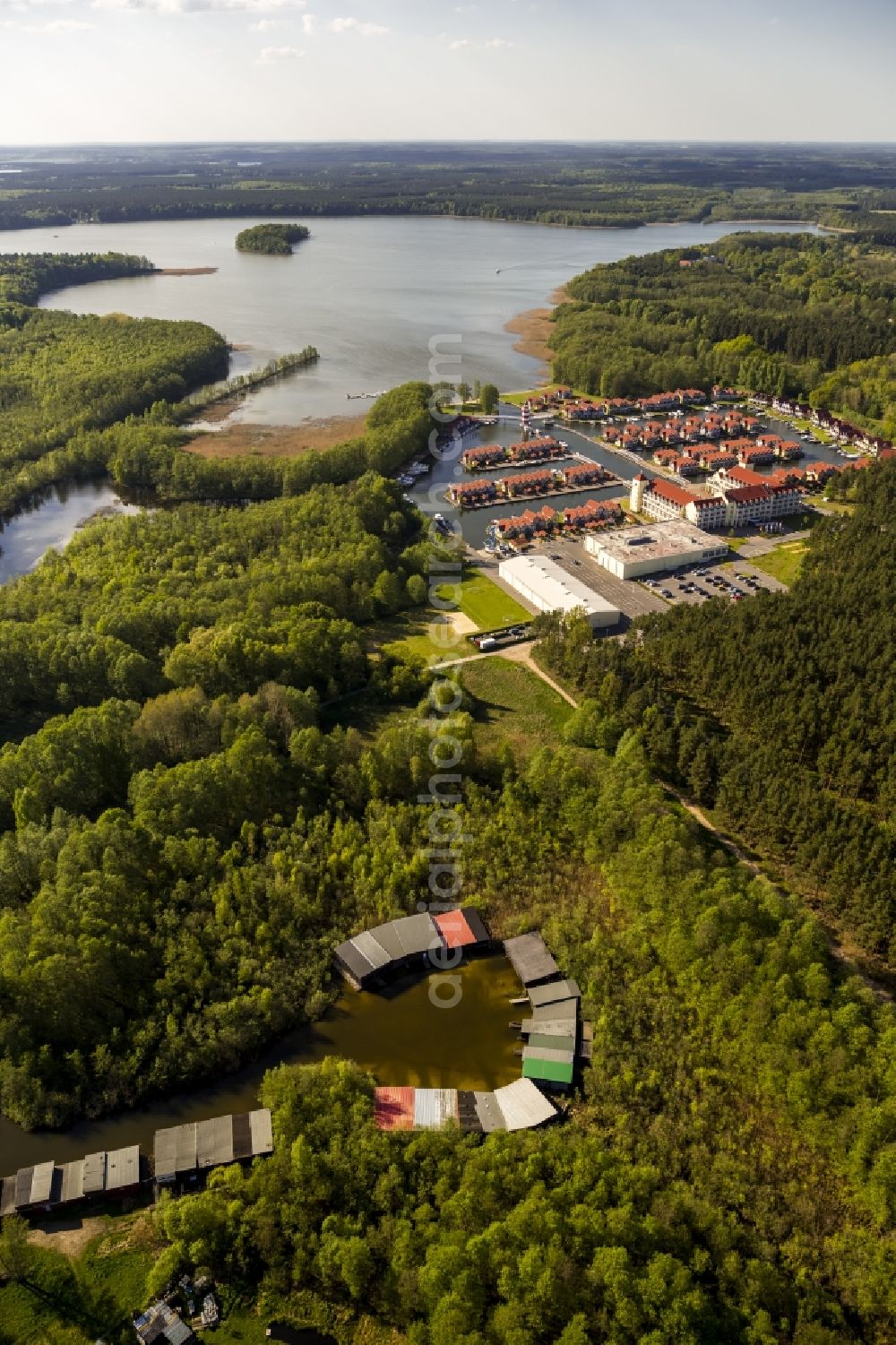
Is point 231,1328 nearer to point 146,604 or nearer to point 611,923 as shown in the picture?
point 611,923

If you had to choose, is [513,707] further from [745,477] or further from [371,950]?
[745,477]

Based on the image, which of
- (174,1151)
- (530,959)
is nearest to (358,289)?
(530,959)

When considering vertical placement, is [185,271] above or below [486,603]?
above

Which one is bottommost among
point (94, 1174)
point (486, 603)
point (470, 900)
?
point (94, 1174)

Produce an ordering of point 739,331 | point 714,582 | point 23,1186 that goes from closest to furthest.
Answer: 1. point 23,1186
2. point 714,582
3. point 739,331

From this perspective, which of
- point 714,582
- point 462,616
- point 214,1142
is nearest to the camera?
point 214,1142

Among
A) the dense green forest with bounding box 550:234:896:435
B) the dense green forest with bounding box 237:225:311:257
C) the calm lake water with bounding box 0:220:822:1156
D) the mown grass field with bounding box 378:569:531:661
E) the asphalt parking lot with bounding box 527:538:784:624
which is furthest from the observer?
the dense green forest with bounding box 237:225:311:257

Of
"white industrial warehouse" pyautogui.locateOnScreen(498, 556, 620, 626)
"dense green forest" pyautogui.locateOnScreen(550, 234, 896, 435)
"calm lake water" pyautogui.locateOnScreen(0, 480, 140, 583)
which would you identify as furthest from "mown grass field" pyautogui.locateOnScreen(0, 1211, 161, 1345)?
"dense green forest" pyautogui.locateOnScreen(550, 234, 896, 435)

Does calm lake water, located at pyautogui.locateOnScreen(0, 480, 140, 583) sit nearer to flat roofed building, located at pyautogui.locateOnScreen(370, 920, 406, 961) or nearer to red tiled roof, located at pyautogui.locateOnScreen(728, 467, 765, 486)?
flat roofed building, located at pyautogui.locateOnScreen(370, 920, 406, 961)
